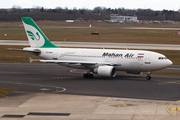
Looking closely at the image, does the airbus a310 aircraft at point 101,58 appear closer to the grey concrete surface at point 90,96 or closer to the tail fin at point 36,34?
the tail fin at point 36,34

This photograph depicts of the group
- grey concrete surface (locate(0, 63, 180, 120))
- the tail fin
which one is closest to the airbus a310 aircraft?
the tail fin

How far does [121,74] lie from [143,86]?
424 inches

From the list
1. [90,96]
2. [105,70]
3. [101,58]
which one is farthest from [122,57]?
[90,96]

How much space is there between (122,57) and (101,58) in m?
3.53

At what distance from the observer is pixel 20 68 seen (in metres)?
55.6

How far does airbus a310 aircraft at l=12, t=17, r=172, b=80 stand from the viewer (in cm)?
4309

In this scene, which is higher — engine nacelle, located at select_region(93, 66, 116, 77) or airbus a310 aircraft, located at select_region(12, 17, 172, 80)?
airbus a310 aircraft, located at select_region(12, 17, 172, 80)

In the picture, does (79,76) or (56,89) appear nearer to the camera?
(56,89)

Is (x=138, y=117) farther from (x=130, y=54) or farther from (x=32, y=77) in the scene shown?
(x=32, y=77)

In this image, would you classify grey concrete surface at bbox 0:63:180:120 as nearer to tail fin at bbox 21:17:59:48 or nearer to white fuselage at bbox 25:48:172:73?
white fuselage at bbox 25:48:172:73

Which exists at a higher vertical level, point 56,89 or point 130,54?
point 130,54

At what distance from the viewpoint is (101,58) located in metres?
45.8

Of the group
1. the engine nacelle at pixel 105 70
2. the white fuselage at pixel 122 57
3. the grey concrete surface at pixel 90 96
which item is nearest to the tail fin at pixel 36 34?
the white fuselage at pixel 122 57

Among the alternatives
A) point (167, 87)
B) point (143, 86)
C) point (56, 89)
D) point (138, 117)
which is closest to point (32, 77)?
point (56, 89)
